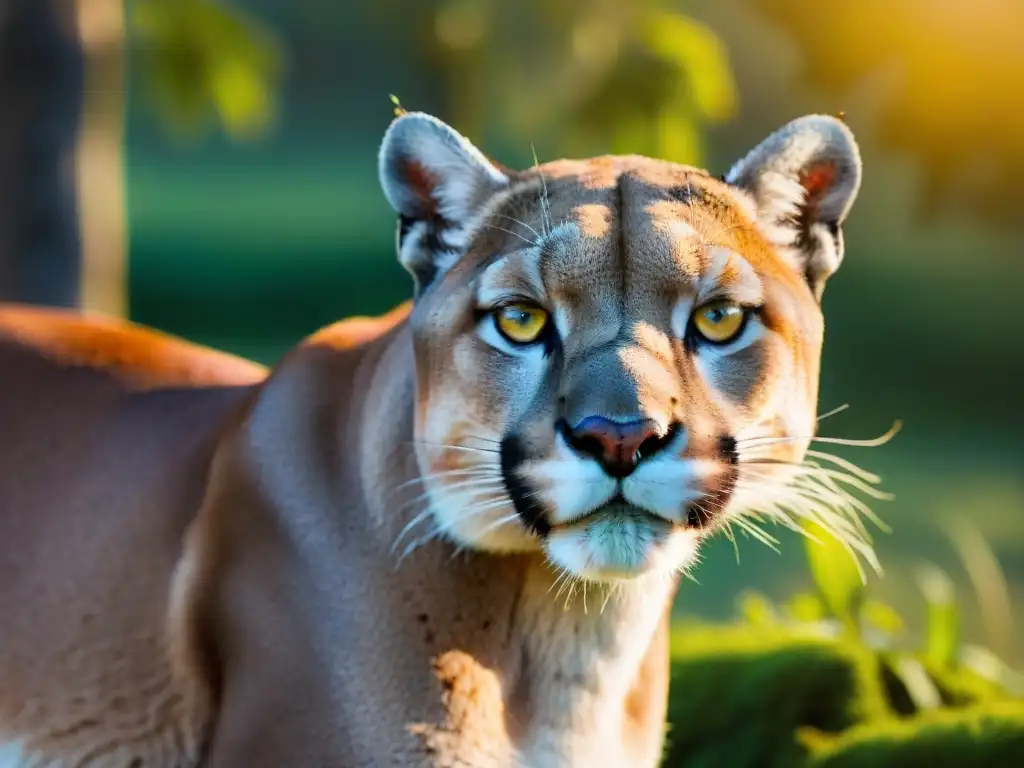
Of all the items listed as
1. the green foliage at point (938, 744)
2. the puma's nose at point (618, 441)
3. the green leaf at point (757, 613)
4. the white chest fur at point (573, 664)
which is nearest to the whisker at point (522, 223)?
the puma's nose at point (618, 441)

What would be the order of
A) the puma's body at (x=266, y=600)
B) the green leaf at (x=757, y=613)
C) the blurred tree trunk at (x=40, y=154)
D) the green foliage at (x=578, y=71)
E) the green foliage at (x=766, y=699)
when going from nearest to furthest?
the puma's body at (x=266, y=600) → the green foliage at (x=766, y=699) → the green leaf at (x=757, y=613) → the blurred tree trunk at (x=40, y=154) → the green foliage at (x=578, y=71)

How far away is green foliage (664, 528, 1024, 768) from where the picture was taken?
3582 mm

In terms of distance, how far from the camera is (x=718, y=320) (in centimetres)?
233

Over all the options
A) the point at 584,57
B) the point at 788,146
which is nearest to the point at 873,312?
the point at 584,57

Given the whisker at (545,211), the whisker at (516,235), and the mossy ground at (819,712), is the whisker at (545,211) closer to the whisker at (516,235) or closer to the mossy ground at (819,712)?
the whisker at (516,235)

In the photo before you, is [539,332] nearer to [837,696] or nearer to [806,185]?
[806,185]

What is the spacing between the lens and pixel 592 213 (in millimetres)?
2357

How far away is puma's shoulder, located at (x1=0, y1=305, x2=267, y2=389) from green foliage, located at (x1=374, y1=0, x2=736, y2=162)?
3.41 metres

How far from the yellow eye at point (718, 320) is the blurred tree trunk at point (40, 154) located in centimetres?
400

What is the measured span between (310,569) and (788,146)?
1134 mm

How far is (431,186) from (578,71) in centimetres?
502

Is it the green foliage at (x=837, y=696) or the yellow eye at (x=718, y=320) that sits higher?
the yellow eye at (x=718, y=320)

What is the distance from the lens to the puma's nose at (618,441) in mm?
2084

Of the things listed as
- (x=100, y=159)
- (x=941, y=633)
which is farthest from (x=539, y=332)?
(x=100, y=159)
